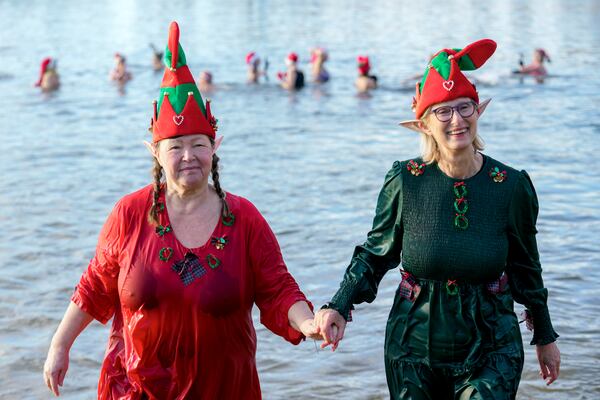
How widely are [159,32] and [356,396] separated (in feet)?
100

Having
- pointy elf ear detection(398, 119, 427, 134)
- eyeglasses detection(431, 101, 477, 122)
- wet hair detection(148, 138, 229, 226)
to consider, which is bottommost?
wet hair detection(148, 138, 229, 226)

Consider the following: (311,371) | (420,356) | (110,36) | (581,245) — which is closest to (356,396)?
(311,371)

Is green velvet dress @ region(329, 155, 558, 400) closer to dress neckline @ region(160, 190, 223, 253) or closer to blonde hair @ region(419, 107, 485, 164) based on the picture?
blonde hair @ region(419, 107, 485, 164)

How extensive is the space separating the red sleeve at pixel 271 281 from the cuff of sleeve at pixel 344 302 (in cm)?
14

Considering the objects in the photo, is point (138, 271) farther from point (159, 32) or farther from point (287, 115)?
point (159, 32)

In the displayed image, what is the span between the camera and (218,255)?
4.41 m

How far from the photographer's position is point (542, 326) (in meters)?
4.59

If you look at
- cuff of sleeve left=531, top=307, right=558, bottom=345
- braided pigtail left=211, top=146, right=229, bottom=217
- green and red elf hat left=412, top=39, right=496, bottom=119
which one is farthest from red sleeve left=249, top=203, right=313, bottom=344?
cuff of sleeve left=531, top=307, right=558, bottom=345

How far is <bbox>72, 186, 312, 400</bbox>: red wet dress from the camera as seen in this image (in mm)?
4359

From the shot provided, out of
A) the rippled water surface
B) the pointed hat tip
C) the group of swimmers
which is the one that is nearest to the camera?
the pointed hat tip

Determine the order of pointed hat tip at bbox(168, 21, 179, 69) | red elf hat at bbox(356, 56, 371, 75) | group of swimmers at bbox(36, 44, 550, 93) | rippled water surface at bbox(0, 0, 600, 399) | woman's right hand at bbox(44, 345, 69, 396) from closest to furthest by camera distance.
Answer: pointed hat tip at bbox(168, 21, 179, 69) → woman's right hand at bbox(44, 345, 69, 396) → rippled water surface at bbox(0, 0, 600, 399) → red elf hat at bbox(356, 56, 371, 75) → group of swimmers at bbox(36, 44, 550, 93)

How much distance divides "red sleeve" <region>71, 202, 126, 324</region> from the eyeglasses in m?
1.36

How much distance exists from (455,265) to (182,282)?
109 centimetres

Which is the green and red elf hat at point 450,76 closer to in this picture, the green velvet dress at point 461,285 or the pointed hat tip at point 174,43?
the green velvet dress at point 461,285
